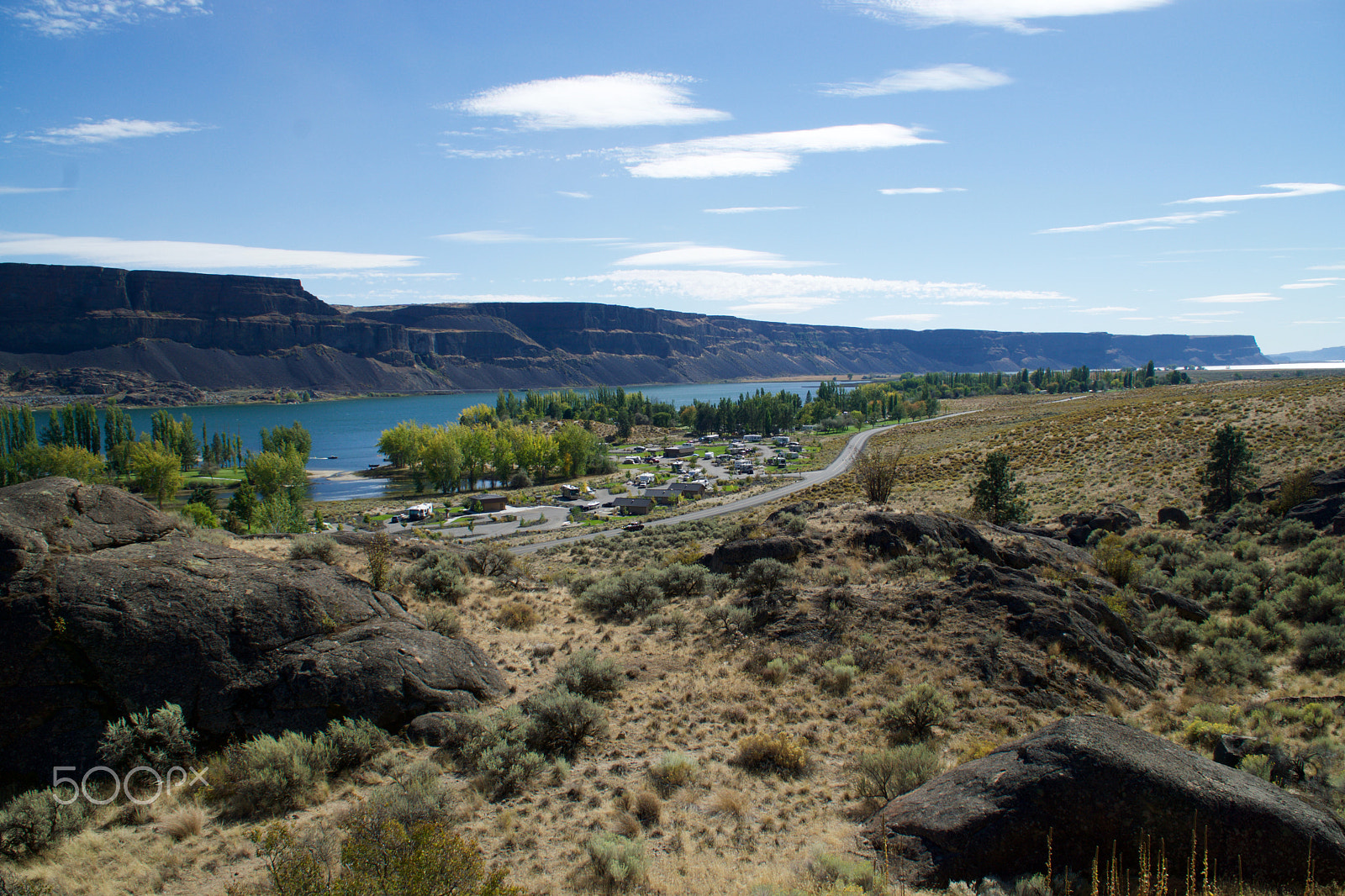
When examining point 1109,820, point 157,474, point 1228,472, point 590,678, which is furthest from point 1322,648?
point 157,474

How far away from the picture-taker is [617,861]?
6996 millimetres

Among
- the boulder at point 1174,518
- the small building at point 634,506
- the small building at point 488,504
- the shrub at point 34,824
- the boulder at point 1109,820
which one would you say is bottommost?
the small building at point 488,504

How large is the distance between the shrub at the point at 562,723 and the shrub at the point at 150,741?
467 cm

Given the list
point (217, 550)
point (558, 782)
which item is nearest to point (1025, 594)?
point (558, 782)

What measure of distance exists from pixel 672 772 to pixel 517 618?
807cm

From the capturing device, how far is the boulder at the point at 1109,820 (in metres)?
6.20

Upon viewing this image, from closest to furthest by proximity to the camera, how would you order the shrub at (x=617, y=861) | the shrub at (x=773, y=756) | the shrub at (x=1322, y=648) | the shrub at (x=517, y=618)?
the shrub at (x=617, y=861)
the shrub at (x=773, y=756)
the shrub at (x=1322, y=648)
the shrub at (x=517, y=618)

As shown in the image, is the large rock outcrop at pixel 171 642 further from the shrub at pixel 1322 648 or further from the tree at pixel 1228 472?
the tree at pixel 1228 472

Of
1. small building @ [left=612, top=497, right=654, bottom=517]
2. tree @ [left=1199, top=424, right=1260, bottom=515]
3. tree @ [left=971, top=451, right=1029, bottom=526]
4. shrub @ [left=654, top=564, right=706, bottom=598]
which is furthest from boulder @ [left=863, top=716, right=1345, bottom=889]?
small building @ [left=612, top=497, right=654, bottom=517]

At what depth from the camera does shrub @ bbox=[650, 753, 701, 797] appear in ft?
29.9

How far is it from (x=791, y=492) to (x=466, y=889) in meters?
65.8

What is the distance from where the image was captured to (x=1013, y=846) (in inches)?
261

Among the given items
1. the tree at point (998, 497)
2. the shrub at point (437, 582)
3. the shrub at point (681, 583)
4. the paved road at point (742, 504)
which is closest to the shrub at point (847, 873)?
the shrub at point (681, 583)

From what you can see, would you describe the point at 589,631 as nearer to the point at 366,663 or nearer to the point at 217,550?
the point at 366,663
